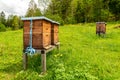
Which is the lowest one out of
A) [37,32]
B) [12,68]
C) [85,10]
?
[12,68]

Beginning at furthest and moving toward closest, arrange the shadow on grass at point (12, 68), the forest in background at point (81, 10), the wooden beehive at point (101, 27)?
the forest in background at point (81, 10) < the wooden beehive at point (101, 27) < the shadow on grass at point (12, 68)

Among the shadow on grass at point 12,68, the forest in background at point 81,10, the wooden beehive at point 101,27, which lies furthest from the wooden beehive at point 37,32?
the forest in background at point 81,10

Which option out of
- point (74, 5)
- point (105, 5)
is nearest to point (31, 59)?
point (105, 5)

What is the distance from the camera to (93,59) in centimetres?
1109

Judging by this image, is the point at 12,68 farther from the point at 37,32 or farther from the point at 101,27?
the point at 101,27

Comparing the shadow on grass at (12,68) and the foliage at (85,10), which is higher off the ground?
the foliage at (85,10)

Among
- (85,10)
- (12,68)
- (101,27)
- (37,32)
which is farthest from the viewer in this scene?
(85,10)

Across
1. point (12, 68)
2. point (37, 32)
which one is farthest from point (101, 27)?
point (37, 32)

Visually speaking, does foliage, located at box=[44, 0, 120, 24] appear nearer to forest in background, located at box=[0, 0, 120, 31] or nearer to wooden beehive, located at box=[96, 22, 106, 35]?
forest in background, located at box=[0, 0, 120, 31]

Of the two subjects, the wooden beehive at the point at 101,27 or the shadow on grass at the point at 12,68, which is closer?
the shadow on grass at the point at 12,68

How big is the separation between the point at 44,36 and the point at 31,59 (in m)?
2.13

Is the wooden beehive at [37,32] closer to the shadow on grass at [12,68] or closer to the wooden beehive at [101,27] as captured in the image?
the shadow on grass at [12,68]

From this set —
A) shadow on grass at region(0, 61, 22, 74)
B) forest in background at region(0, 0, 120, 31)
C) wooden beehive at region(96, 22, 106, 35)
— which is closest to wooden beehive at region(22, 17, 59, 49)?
shadow on grass at region(0, 61, 22, 74)

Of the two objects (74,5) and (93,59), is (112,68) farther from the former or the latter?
(74,5)
